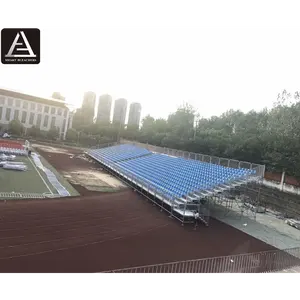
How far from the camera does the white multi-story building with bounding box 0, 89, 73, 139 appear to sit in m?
32.8

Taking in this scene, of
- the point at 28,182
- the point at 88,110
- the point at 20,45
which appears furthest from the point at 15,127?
the point at 20,45

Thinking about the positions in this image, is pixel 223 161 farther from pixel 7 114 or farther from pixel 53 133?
pixel 7 114

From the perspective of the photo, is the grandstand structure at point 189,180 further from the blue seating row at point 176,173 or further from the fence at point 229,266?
the fence at point 229,266

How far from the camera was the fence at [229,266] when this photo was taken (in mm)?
5125

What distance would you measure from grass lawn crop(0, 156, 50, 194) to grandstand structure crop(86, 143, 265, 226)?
14.3 ft

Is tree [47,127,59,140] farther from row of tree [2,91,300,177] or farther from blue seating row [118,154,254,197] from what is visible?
blue seating row [118,154,254,197]

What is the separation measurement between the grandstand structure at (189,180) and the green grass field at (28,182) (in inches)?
135

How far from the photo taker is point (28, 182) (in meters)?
12.9

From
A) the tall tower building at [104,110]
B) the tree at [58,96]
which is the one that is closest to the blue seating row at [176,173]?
the tree at [58,96]

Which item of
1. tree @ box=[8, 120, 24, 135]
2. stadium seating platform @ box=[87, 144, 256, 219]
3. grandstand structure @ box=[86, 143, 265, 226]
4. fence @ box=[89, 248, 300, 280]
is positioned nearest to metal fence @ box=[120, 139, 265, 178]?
grandstand structure @ box=[86, 143, 265, 226]

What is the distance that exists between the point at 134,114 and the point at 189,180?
27907 millimetres
